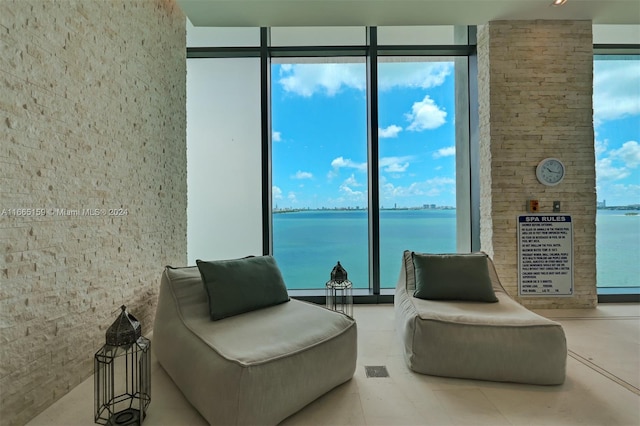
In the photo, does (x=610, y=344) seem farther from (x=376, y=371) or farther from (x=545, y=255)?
(x=376, y=371)

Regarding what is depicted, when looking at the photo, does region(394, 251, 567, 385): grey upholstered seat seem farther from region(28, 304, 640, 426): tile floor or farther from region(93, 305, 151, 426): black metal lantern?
region(93, 305, 151, 426): black metal lantern

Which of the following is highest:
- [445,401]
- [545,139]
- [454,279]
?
[545,139]

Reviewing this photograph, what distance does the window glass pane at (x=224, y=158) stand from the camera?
3.71m

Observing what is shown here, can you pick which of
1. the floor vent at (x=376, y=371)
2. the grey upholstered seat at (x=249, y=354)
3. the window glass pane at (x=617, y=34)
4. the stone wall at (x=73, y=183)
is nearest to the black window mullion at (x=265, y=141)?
the stone wall at (x=73, y=183)

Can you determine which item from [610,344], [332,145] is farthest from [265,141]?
[610,344]

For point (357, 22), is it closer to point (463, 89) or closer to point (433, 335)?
point (463, 89)

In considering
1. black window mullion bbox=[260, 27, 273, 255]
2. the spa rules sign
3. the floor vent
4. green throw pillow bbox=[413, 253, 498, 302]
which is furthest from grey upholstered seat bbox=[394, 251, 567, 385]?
black window mullion bbox=[260, 27, 273, 255]

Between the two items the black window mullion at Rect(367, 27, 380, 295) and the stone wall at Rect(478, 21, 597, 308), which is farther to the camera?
the black window mullion at Rect(367, 27, 380, 295)

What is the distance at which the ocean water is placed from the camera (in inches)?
148

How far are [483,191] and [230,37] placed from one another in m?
3.59

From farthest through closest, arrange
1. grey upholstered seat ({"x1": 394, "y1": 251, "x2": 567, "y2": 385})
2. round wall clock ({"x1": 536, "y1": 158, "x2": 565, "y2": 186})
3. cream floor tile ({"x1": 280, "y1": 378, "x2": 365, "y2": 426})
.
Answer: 1. round wall clock ({"x1": 536, "y1": 158, "x2": 565, "y2": 186})
2. grey upholstered seat ({"x1": 394, "y1": 251, "x2": 567, "y2": 385})
3. cream floor tile ({"x1": 280, "y1": 378, "x2": 365, "y2": 426})

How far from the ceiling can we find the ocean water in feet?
7.27

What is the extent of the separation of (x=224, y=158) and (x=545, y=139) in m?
3.80

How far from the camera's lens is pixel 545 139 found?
3.35 m
